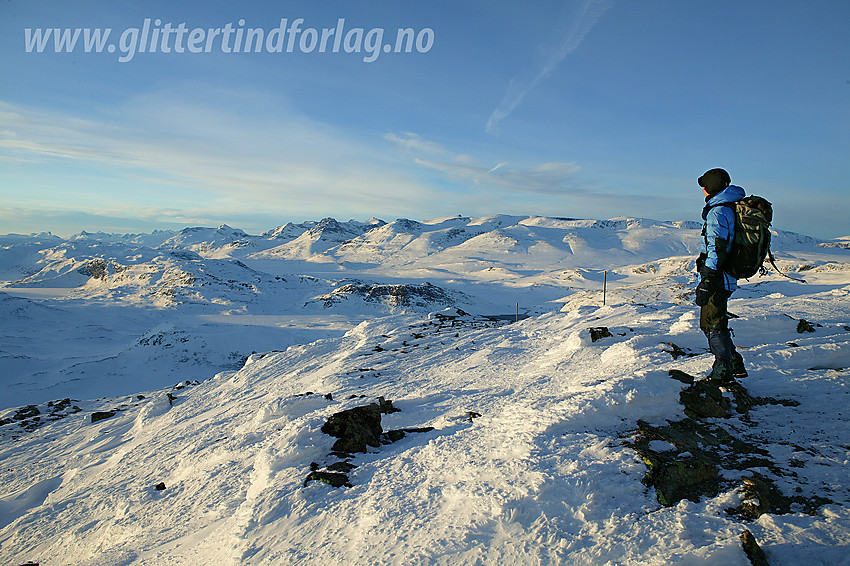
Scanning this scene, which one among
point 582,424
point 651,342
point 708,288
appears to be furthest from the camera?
point 651,342

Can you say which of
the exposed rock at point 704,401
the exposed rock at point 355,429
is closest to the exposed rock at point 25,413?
the exposed rock at point 355,429

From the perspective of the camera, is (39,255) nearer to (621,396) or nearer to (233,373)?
(233,373)

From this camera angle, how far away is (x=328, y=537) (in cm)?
342

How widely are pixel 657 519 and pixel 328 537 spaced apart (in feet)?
8.39

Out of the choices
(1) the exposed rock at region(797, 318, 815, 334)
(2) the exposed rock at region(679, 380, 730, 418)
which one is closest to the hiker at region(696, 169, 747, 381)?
(2) the exposed rock at region(679, 380, 730, 418)

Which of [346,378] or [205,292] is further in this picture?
[205,292]

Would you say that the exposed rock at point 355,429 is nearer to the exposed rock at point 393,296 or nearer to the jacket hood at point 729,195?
the jacket hood at point 729,195

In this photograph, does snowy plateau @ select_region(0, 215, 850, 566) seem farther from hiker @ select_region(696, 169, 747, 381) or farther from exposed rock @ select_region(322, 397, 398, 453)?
hiker @ select_region(696, 169, 747, 381)

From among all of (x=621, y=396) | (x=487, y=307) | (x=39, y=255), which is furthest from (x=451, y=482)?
(x=39, y=255)

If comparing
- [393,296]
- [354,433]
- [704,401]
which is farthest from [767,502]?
[393,296]

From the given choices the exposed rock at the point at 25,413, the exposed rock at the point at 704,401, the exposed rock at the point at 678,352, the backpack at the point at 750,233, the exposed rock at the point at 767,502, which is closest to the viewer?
the exposed rock at the point at 767,502

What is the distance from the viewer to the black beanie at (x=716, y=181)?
5.30 metres

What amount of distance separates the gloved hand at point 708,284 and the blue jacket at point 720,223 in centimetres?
8

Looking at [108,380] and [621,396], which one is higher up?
[621,396]
